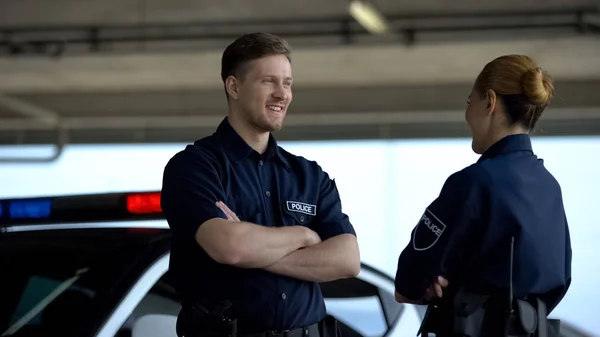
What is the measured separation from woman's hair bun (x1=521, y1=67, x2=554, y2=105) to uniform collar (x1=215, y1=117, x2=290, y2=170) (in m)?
0.68

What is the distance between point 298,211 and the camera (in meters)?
2.53

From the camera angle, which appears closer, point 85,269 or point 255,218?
point 255,218

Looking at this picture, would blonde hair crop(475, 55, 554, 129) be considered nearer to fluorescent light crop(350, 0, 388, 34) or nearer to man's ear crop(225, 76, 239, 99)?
man's ear crop(225, 76, 239, 99)

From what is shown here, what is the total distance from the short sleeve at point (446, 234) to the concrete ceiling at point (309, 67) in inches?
273

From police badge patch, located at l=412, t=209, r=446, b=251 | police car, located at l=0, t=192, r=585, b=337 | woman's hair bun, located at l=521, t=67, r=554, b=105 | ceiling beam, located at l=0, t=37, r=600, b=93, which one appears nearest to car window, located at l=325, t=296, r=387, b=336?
police car, located at l=0, t=192, r=585, b=337

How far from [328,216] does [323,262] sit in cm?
20

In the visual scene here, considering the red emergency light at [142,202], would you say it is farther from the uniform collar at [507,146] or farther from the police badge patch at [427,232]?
the uniform collar at [507,146]

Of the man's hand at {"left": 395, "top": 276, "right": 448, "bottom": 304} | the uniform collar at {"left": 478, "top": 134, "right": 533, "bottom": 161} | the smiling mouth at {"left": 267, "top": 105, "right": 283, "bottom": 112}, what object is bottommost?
the man's hand at {"left": 395, "top": 276, "right": 448, "bottom": 304}

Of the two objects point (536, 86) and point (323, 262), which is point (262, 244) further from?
point (536, 86)

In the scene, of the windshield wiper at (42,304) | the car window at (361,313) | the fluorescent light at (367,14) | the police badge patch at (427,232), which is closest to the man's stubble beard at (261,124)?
the police badge patch at (427,232)

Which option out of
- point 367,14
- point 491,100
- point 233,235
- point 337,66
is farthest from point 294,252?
point 337,66

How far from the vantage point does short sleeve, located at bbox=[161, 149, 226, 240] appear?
2.34 meters

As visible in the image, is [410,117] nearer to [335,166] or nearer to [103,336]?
[335,166]

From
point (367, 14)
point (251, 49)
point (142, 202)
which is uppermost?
point (367, 14)
